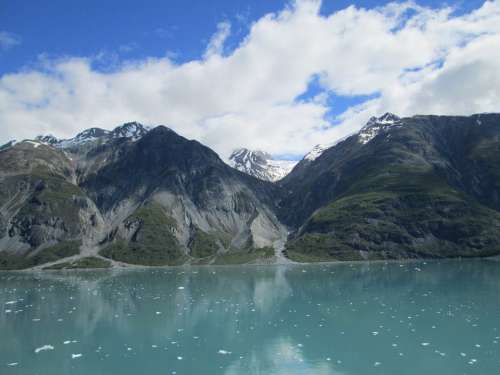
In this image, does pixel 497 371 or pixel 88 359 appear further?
pixel 88 359

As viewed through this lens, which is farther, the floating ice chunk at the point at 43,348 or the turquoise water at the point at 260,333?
the floating ice chunk at the point at 43,348

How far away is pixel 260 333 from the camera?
155 feet

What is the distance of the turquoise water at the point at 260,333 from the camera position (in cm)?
3559

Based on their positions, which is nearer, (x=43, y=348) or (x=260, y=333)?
(x=43, y=348)

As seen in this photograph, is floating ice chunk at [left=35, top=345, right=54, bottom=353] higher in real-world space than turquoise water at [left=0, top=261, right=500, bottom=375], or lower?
higher

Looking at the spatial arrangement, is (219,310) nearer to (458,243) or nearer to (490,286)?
(490,286)

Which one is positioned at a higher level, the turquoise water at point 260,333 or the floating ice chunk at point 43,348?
the floating ice chunk at point 43,348

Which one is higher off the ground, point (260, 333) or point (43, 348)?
point (43, 348)

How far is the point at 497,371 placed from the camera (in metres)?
31.5

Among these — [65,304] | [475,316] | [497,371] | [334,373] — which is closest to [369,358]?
[334,373]

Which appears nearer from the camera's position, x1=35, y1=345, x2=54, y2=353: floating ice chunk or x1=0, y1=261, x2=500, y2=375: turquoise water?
x1=0, y1=261, x2=500, y2=375: turquoise water

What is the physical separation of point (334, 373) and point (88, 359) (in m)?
20.8

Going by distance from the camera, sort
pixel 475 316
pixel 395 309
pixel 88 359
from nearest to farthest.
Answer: pixel 88 359, pixel 475 316, pixel 395 309

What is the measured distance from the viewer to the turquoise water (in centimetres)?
3559
